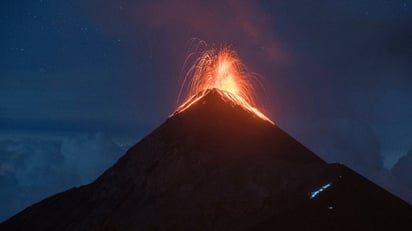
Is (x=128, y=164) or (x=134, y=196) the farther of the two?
(x=128, y=164)

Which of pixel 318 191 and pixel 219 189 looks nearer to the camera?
pixel 318 191

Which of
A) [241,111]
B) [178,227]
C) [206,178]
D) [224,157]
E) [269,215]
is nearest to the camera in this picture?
[269,215]

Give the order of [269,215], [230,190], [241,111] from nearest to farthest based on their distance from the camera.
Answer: [269,215] < [230,190] < [241,111]

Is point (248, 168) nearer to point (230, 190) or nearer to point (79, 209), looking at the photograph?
point (230, 190)

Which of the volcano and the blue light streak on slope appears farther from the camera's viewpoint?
the blue light streak on slope

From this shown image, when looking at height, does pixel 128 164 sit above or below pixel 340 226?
above

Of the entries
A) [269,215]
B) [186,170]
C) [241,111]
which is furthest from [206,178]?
[241,111]

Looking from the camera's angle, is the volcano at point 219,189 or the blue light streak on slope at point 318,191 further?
the blue light streak on slope at point 318,191

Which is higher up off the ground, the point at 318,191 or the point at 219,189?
the point at 219,189
